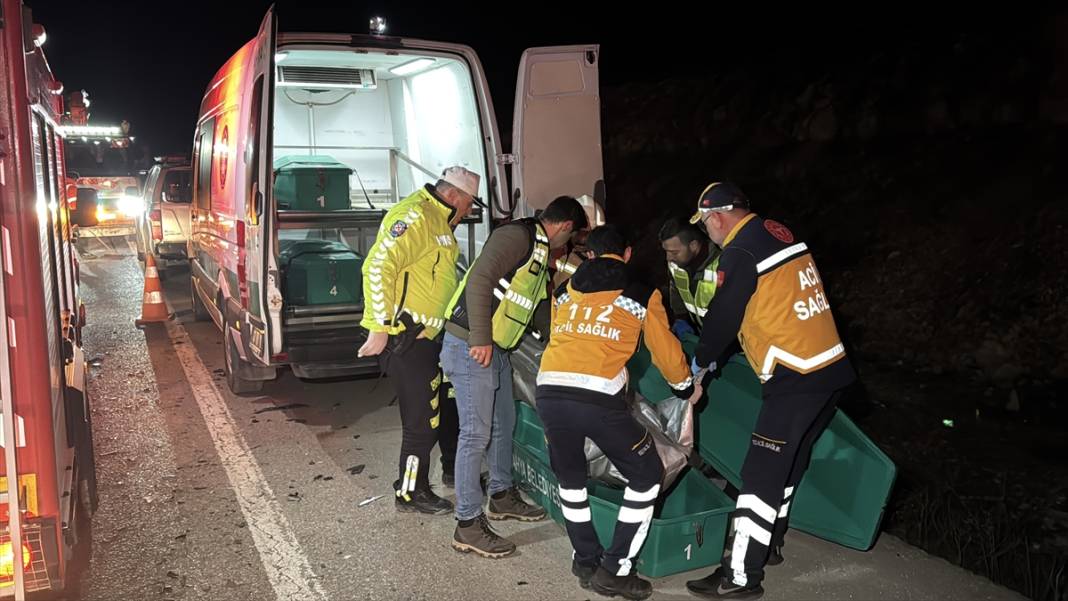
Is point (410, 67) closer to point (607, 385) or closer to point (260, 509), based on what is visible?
point (260, 509)

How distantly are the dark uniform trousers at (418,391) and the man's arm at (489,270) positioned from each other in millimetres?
483

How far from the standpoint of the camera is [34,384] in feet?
9.40

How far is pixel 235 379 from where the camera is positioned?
6465 millimetres

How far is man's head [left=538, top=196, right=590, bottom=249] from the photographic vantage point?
12.6 feet

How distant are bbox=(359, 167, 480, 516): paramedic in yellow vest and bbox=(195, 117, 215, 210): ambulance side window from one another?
3.57 meters

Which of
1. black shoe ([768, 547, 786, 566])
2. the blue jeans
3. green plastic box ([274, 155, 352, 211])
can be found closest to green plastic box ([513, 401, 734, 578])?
black shoe ([768, 547, 786, 566])

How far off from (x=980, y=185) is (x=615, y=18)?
18502 millimetres

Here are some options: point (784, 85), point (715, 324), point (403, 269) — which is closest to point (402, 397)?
point (403, 269)

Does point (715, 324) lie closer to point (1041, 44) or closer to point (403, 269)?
point (403, 269)

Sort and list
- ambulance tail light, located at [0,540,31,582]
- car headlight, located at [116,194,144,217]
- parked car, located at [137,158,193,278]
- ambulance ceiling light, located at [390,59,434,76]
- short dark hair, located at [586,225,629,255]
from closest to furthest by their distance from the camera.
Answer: ambulance tail light, located at [0,540,31,582], short dark hair, located at [586,225,629,255], ambulance ceiling light, located at [390,59,434,76], parked car, located at [137,158,193,278], car headlight, located at [116,194,144,217]

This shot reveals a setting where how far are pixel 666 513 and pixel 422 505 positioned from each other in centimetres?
130

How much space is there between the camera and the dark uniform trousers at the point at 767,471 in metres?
3.44

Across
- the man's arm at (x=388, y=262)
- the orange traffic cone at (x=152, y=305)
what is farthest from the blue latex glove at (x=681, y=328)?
the orange traffic cone at (x=152, y=305)

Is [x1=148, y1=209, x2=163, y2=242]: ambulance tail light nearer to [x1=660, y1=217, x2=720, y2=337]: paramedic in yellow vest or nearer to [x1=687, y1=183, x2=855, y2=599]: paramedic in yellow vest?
[x1=660, y1=217, x2=720, y2=337]: paramedic in yellow vest
